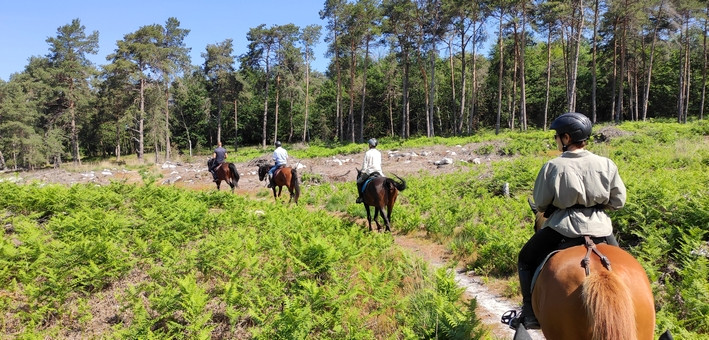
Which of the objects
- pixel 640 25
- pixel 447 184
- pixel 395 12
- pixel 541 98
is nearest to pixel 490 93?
pixel 541 98

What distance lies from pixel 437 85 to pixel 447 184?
45.3 m

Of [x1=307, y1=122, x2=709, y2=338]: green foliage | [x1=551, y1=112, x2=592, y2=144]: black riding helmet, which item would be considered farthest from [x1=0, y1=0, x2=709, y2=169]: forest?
[x1=551, y1=112, x2=592, y2=144]: black riding helmet

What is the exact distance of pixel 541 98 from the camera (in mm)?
52750

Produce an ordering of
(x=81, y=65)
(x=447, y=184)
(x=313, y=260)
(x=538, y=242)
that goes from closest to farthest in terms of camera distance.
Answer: (x=538, y=242) → (x=313, y=260) → (x=447, y=184) → (x=81, y=65)

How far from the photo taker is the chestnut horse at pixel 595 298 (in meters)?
2.46

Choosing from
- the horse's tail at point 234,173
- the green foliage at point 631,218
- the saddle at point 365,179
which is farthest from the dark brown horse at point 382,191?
the horse's tail at point 234,173

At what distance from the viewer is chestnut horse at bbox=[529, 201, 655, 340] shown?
246cm

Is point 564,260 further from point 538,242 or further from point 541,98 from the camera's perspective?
point 541,98

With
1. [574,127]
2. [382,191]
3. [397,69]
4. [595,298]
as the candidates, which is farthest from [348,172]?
[397,69]

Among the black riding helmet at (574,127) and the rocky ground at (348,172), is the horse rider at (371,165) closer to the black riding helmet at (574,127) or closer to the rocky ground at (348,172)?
the rocky ground at (348,172)

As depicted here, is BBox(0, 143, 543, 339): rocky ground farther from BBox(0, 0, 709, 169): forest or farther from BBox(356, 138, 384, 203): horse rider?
BBox(0, 0, 709, 169): forest

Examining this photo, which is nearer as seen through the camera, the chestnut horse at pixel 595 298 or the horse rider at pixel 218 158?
the chestnut horse at pixel 595 298

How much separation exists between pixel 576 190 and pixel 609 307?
1.08 metres

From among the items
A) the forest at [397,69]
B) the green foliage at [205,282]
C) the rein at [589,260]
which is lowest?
the green foliage at [205,282]
